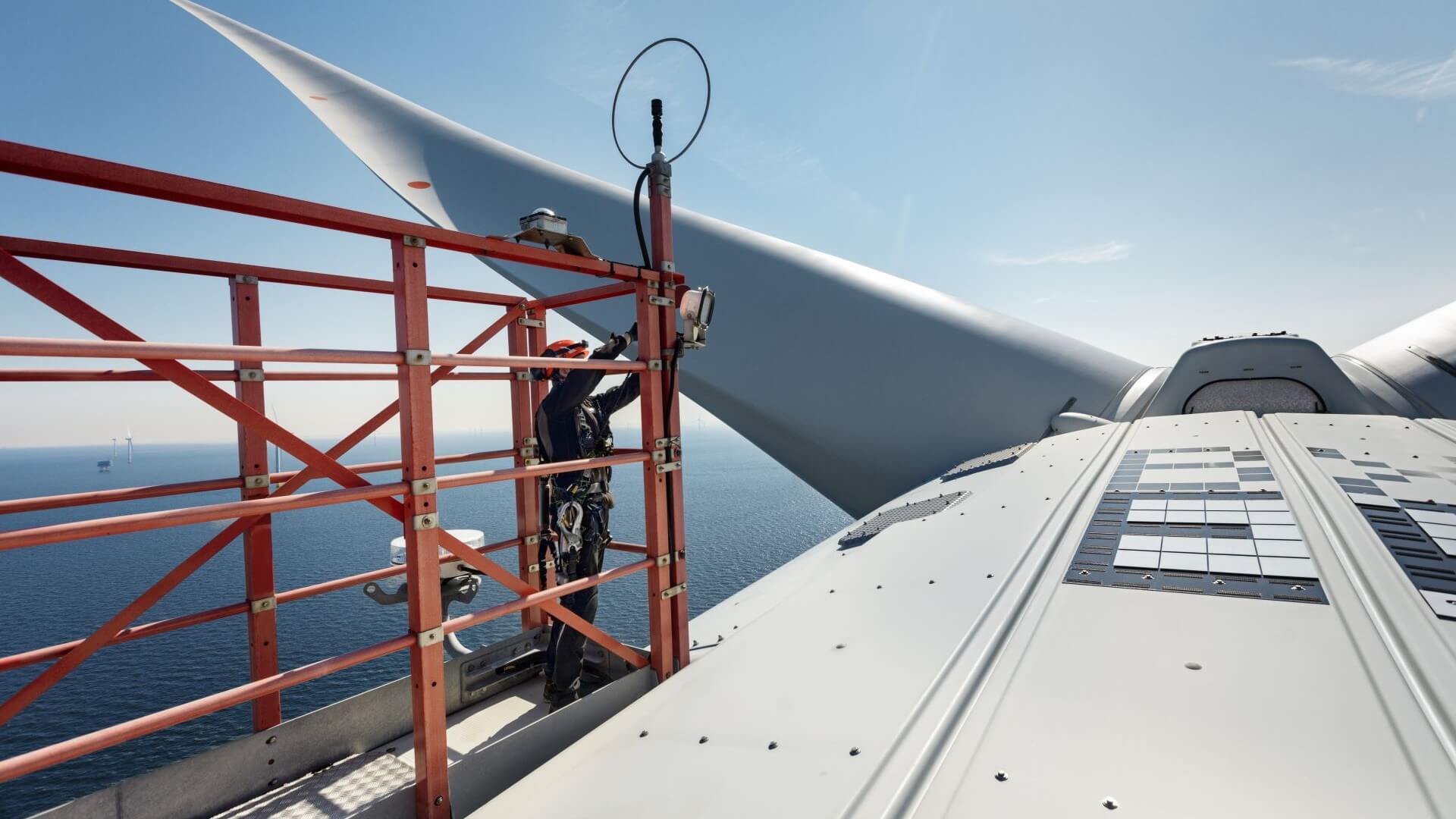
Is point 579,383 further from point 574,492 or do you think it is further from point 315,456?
point 315,456

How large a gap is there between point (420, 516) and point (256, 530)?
1.31 metres

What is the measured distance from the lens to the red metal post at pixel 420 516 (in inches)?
98.2

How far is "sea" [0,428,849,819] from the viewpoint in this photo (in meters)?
12.0

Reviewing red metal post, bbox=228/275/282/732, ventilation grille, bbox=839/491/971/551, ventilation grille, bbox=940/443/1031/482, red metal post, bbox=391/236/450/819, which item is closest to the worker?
red metal post, bbox=391/236/450/819

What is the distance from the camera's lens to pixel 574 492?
157 inches

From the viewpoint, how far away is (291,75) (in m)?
10.2

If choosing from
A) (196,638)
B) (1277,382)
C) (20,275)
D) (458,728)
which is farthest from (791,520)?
(20,275)

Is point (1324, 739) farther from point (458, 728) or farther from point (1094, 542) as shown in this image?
point (458, 728)

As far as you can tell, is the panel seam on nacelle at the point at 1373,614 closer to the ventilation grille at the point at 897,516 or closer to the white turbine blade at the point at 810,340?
the ventilation grille at the point at 897,516

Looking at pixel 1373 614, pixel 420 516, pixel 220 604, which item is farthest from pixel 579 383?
pixel 220 604

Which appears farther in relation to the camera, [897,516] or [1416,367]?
[1416,367]

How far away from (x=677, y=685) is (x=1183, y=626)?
215cm

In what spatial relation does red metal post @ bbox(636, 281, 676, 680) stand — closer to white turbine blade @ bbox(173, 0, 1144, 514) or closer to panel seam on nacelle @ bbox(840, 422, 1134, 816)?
panel seam on nacelle @ bbox(840, 422, 1134, 816)

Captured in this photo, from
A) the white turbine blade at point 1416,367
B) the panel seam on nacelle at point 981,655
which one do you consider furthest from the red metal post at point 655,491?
the white turbine blade at point 1416,367
